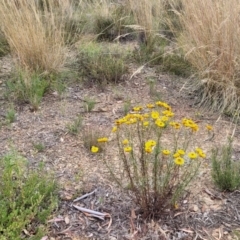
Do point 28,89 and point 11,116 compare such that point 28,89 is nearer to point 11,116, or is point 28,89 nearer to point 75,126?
point 11,116

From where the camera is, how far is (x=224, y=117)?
347 cm

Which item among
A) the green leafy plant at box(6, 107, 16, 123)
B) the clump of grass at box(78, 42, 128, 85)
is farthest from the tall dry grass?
the green leafy plant at box(6, 107, 16, 123)

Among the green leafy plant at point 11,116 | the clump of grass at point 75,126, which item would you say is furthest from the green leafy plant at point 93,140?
the green leafy plant at point 11,116

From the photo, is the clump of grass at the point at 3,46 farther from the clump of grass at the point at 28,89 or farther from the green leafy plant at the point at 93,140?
the green leafy plant at the point at 93,140

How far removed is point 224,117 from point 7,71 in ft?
6.73

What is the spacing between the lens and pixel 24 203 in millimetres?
2125

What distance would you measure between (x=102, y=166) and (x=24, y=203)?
71 cm

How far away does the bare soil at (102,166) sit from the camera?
7.41ft

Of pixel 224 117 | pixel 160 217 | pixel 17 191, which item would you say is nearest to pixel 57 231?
pixel 17 191

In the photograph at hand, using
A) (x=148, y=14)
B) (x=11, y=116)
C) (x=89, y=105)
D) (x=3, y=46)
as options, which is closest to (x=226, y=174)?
(x=89, y=105)

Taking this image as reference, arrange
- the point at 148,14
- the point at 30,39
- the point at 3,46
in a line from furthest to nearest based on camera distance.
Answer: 1. the point at 148,14
2. the point at 3,46
3. the point at 30,39

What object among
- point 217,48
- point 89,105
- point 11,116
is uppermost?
point 217,48

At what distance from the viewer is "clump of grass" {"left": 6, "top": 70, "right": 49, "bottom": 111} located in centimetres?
344

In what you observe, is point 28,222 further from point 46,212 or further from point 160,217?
point 160,217
